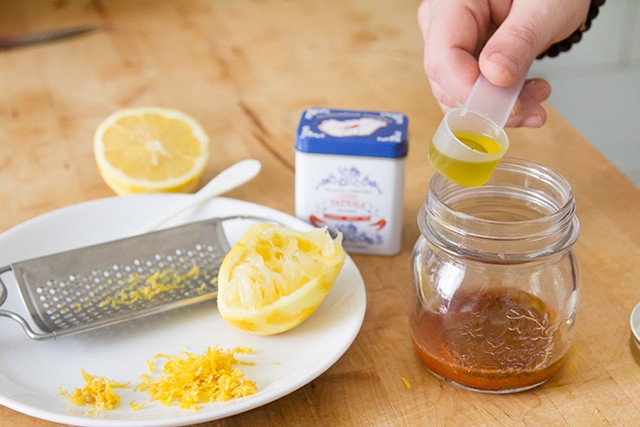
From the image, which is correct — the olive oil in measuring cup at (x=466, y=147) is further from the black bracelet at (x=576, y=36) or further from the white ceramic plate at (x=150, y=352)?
the black bracelet at (x=576, y=36)

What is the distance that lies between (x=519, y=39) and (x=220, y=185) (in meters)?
0.45

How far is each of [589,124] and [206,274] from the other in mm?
1802

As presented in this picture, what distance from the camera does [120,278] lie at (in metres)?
0.99

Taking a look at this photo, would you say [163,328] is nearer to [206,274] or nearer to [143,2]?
[206,274]

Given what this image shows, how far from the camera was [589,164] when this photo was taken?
1271 mm

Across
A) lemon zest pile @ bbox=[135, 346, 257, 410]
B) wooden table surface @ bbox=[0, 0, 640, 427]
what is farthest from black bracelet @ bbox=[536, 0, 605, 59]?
lemon zest pile @ bbox=[135, 346, 257, 410]

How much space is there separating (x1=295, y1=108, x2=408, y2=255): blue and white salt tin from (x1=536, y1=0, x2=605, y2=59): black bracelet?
0.28m

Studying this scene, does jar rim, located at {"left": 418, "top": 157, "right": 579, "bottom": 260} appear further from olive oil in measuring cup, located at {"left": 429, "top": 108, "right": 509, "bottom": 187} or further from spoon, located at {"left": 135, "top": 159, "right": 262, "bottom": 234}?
spoon, located at {"left": 135, "top": 159, "right": 262, "bottom": 234}

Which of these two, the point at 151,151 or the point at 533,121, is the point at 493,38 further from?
the point at 151,151

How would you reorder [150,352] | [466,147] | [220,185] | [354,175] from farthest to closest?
[220,185]
[354,175]
[150,352]
[466,147]

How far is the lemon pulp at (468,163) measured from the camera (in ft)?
2.67

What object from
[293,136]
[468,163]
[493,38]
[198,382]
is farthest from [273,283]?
[293,136]

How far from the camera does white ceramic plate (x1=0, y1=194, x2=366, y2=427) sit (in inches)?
31.3

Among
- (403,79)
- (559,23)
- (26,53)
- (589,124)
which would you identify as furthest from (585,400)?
(589,124)
